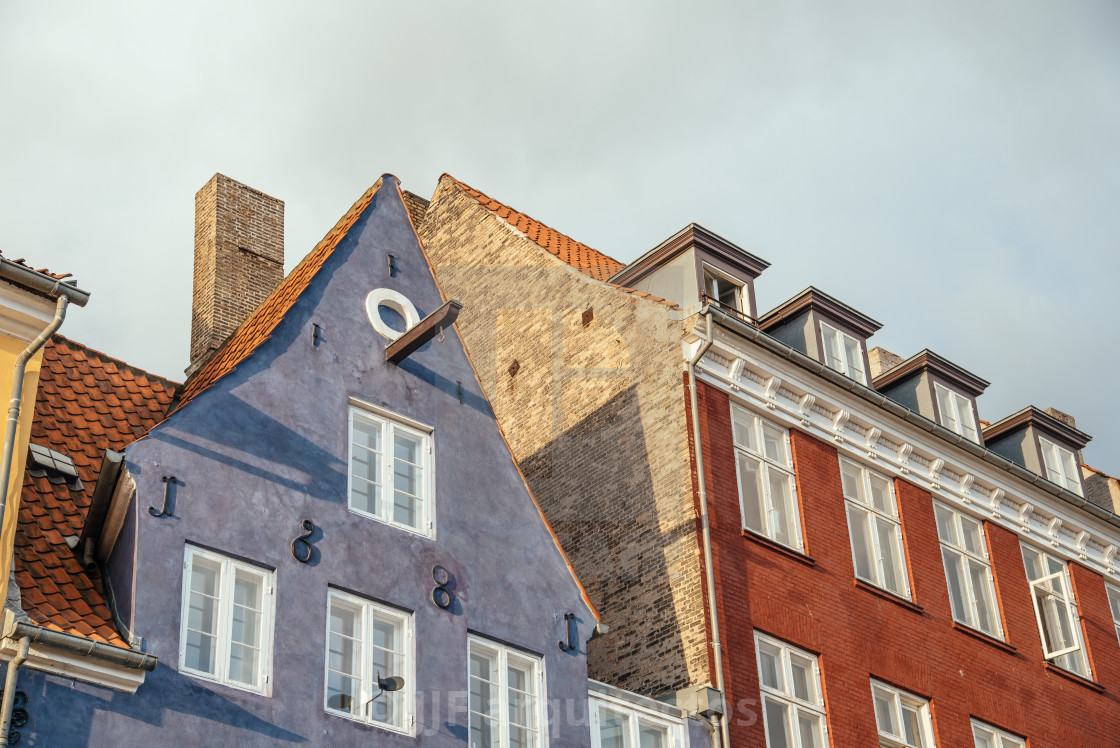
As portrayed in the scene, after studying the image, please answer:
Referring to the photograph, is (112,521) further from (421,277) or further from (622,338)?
(622,338)

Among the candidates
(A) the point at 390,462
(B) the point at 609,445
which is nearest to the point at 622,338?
(B) the point at 609,445

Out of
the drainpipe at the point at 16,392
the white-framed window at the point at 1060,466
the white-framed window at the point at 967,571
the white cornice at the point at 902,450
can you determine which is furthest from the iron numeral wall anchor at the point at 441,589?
the white-framed window at the point at 1060,466

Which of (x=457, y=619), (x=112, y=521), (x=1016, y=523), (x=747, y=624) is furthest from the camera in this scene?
(x=1016, y=523)

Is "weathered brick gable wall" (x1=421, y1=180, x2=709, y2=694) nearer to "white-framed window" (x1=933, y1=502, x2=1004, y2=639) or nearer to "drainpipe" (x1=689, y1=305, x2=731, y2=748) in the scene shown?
"drainpipe" (x1=689, y1=305, x2=731, y2=748)

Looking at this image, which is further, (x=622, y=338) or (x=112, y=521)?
(x=622, y=338)

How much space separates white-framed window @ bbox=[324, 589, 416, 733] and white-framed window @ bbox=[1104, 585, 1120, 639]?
17809 mm

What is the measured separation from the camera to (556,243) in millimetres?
30484

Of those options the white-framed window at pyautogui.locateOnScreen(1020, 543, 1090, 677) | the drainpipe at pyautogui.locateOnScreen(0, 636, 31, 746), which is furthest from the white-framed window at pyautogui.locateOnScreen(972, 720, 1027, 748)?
the drainpipe at pyautogui.locateOnScreen(0, 636, 31, 746)

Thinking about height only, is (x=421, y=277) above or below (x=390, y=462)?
above

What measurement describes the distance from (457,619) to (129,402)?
5037 mm

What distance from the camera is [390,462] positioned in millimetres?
19344

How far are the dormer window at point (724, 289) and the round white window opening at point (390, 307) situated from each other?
7426mm

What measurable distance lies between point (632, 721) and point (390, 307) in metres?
6.25

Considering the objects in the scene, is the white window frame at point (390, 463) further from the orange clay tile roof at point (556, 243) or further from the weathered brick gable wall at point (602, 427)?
the orange clay tile roof at point (556, 243)
